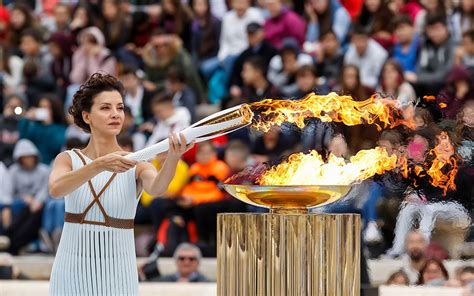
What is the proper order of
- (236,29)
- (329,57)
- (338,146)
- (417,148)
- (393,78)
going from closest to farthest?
1. (417,148)
2. (338,146)
3. (393,78)
4. (329,57)
5. (236,29)

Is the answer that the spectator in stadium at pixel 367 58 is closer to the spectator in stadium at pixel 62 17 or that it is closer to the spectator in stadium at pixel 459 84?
the spectator in stadium at pixel 459 84

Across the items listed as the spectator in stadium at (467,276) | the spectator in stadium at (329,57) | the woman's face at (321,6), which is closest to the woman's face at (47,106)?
the spectator in stadium at (329,57)

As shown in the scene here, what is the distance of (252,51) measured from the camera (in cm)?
1227

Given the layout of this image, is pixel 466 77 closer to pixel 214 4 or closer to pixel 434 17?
pixel 434 17

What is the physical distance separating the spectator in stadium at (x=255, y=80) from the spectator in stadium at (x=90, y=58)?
1.60 metres

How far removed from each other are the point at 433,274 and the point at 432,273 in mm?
17

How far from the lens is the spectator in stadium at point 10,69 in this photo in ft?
44.0

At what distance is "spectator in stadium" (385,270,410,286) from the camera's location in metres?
9.29

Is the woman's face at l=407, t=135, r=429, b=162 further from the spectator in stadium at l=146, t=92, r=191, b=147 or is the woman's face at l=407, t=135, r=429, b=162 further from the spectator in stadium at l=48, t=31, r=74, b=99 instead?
→ the spectator in stadium at l=48, t=31, r=74, b=99

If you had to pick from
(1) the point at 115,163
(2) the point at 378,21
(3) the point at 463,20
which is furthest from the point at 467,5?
(1) the point at 115,163

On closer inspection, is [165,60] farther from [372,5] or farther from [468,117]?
[468,117]

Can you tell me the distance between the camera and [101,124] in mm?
6227

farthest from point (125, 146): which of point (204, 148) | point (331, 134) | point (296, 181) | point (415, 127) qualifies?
point (296, 181)

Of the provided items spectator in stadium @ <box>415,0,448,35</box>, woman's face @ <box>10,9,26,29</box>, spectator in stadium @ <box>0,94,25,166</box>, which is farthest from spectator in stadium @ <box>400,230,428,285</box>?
woman's face @ <box>10,9,26,29</box>
